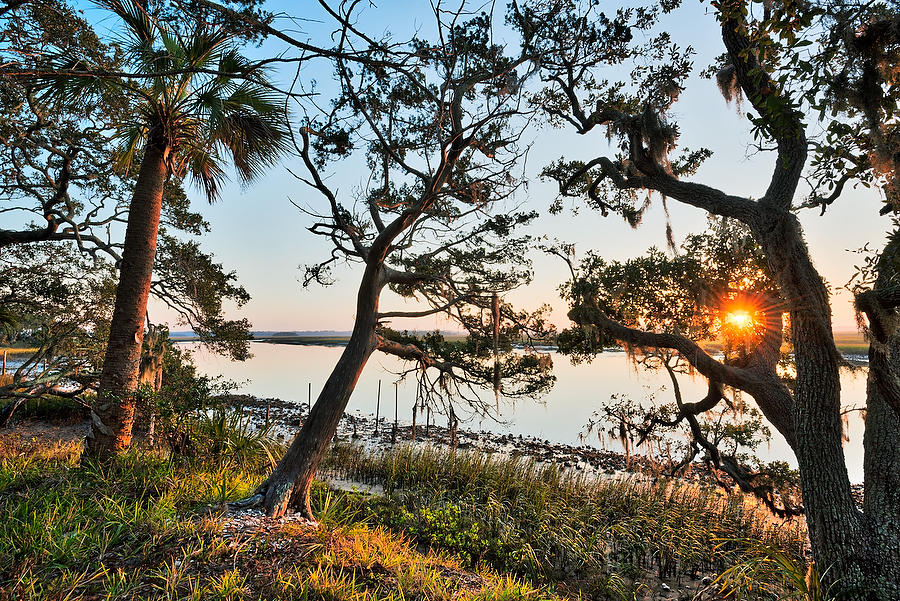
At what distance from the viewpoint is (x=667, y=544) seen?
231 inches

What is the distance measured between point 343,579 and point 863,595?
473 cm

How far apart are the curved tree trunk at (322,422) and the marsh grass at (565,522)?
1434 millimetres

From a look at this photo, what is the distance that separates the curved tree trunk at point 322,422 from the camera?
443 cm

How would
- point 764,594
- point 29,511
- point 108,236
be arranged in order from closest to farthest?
point 29,511, point 764,594, point 108,236

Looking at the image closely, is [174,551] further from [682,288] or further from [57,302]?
[57,302]

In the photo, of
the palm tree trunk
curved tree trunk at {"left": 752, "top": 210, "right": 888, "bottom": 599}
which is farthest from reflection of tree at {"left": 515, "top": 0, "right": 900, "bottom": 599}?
the palm tree trunk

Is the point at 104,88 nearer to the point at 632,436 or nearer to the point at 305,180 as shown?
the point at 305,180

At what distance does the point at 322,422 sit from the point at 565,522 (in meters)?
4.22

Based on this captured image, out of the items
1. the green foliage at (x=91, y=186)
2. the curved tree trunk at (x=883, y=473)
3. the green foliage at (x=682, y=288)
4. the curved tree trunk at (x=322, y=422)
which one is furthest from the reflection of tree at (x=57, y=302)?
the curved tree trunk at (x=883, y=473)

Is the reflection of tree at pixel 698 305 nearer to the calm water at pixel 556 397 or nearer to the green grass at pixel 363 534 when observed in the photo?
the calm water at pixel 556 397

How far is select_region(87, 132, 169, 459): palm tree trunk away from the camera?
5172 millimetres

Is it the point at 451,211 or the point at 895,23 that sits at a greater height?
the point at 895,23

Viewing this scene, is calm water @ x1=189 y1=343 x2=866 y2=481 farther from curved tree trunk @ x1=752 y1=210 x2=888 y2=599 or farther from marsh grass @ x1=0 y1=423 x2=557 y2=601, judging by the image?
marsh grass @ x1=0 y1=423 x2=557 y2=601

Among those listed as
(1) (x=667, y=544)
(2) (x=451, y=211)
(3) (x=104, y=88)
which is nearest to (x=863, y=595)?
(1) (x=667, y=544)
